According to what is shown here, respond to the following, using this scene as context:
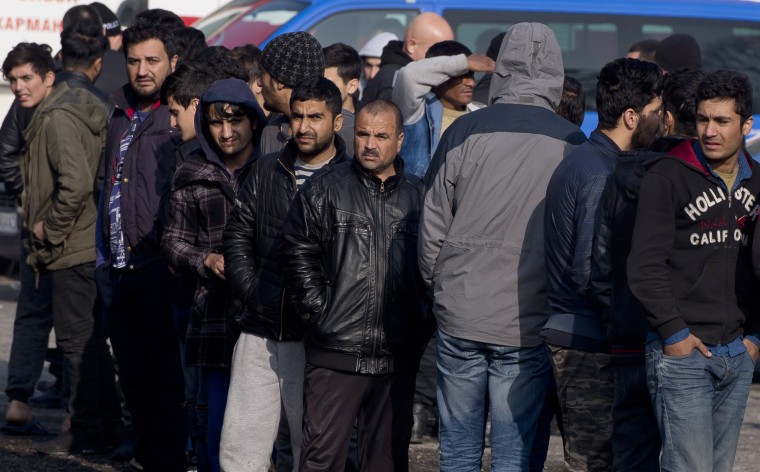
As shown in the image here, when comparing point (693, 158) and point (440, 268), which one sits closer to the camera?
point (693, 158)

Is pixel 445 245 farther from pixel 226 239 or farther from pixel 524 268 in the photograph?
pixel 226 239

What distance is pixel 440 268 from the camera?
16.4ft

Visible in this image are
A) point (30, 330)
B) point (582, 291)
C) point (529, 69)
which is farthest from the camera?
point (30, 330)

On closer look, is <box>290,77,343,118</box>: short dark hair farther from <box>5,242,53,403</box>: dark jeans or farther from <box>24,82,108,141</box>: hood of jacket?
<box>5,242,53,403</box>: dark jeans

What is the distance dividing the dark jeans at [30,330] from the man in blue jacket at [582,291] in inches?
140

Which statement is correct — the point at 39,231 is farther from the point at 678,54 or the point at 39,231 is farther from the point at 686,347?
the point at 686,347

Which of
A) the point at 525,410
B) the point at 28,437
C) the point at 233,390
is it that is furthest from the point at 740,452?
the point at 28,437

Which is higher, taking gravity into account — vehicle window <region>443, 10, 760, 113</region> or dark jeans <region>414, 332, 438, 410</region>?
vehicle window <region>443, 10, 760, 113</region>

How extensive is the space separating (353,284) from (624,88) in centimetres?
123

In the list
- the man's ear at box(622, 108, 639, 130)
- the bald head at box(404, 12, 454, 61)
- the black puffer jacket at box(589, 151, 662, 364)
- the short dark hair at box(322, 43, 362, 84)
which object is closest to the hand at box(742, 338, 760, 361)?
the black puffer jacket at box(589, 151, 662, 364)

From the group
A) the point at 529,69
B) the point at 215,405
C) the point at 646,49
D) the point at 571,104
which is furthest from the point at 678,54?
the point at 215,405

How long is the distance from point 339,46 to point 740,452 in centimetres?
310

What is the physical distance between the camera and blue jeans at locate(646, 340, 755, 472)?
4.36m

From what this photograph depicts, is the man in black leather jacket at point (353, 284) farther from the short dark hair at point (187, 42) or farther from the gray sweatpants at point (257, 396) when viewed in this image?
the short dark hair at point (187, 42)
